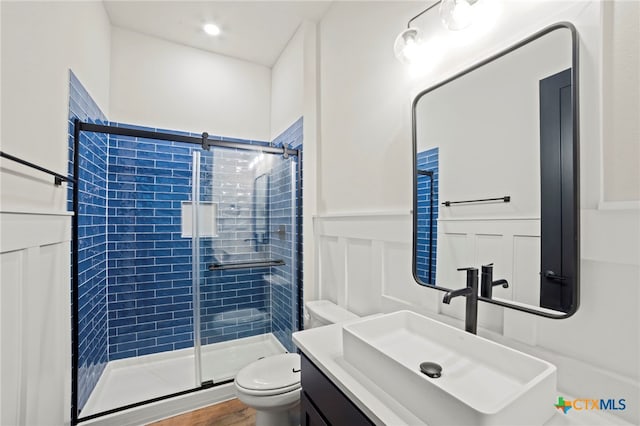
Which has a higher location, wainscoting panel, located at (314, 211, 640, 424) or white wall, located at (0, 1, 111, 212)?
white wall, located at (0, 1, 111, 212)

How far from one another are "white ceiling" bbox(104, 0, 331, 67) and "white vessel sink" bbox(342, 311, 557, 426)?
2166mm

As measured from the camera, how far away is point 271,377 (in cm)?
163

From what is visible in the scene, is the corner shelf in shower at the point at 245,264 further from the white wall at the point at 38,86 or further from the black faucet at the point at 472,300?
the black faucet at the point at 472,300

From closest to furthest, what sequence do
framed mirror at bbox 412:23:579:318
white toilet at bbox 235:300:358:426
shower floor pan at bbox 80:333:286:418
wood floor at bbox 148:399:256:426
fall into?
framed mirror at bbox 412:23:579:318, white toilet at bbox 235:300:358:426, wood floor at bbox 148:399:256:426, shower floor pan at bbox 80:333:286:418

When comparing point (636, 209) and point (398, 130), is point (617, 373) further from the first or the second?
point (398, 130)

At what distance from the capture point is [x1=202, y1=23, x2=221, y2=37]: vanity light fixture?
2287 millimetres

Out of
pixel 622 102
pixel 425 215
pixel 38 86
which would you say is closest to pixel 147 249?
pixel 38 86

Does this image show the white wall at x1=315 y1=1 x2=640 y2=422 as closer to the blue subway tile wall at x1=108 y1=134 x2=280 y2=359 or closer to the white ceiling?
the white ceiling

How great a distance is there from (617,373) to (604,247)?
0.99ft

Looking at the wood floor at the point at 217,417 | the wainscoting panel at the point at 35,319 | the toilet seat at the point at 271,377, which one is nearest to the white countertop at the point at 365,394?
the toilet seat at the point at 271,377

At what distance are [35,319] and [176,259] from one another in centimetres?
144

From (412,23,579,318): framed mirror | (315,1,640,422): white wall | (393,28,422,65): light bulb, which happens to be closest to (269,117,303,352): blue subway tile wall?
(315,1,640,422): white wall

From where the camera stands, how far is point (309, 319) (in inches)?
77.2

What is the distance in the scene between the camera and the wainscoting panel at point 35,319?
3.06 ft
